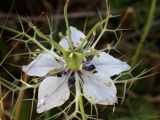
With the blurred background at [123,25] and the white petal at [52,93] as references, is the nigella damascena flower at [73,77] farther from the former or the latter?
the blurred background at [123,25]

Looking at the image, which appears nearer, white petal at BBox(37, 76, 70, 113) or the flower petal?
white petal at BBox(37, 76, 70, 113)

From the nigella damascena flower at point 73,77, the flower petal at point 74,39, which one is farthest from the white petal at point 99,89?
the flower petal at point 74,39

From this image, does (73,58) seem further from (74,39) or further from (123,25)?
(123,25)

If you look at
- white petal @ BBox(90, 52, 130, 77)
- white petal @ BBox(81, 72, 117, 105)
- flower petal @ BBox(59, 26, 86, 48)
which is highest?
flower petal @ BBox(59, 26, 86, 48)

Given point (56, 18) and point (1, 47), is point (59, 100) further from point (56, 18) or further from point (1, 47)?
point (56, 18)

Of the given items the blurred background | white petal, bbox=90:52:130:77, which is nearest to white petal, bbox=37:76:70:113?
white petal, bbox=90:52:130:77

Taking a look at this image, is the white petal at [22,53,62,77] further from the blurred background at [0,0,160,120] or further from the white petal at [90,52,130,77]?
the blurred background at [0,0,160,120]
